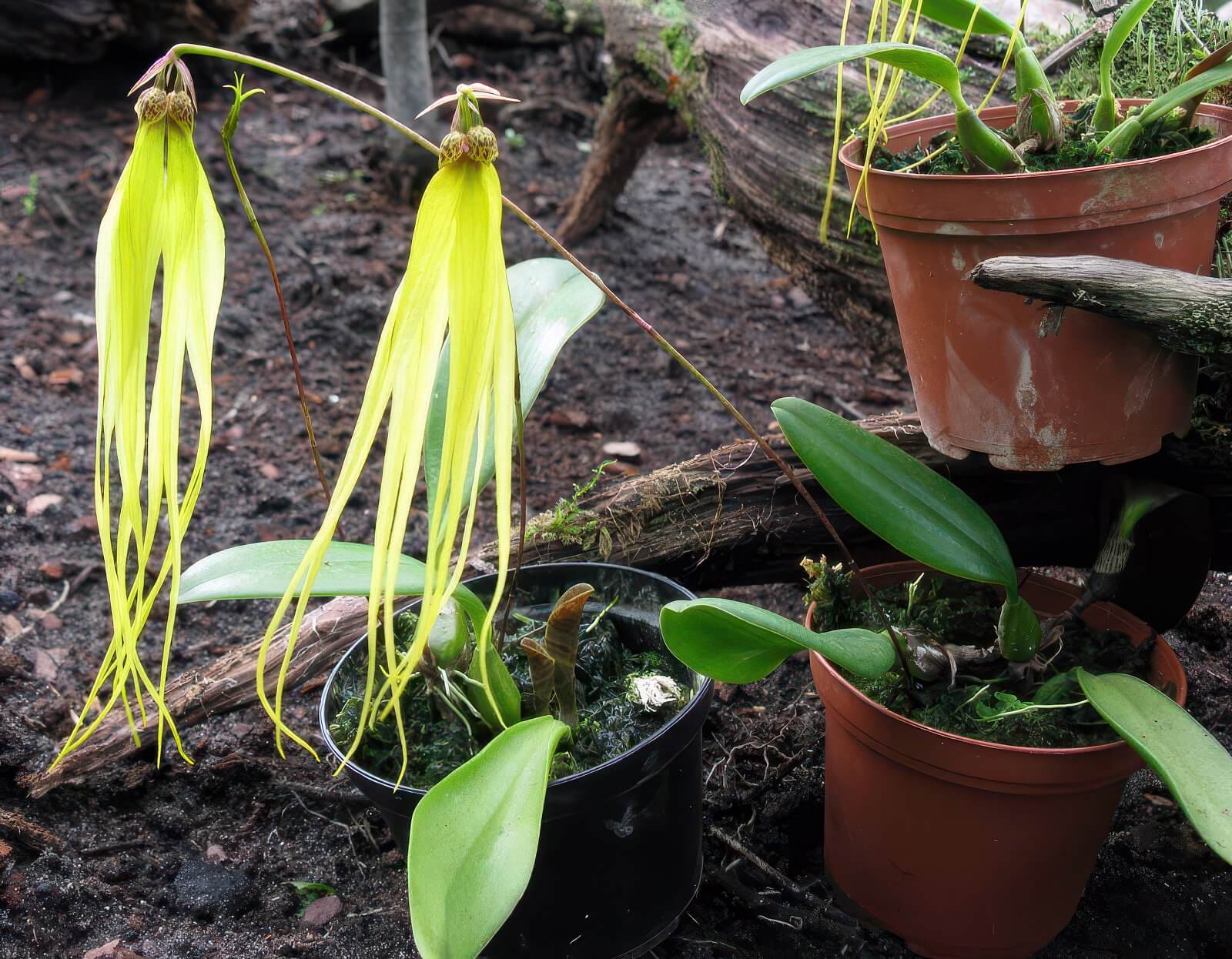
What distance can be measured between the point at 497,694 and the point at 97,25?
3.49m

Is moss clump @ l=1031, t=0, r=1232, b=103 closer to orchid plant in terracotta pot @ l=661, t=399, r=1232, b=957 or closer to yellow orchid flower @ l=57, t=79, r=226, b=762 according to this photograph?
orchid plant in terracotta pot @ l=661, t=399, r=1232, b=957

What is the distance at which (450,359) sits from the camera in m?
0.67

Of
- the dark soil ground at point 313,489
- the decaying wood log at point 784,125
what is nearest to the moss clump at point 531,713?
the dark soil ground at point 313,489

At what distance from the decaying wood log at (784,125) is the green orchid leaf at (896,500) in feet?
2.84

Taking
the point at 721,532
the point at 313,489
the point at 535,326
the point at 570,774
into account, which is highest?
the point at 535,326

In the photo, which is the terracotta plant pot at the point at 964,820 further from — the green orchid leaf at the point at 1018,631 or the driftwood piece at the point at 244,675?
the driftwood piece at the point at 244,675

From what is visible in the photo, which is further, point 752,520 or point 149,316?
point 752,520

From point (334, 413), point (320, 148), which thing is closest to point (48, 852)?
point (334, 413)

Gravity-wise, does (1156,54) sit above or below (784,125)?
above

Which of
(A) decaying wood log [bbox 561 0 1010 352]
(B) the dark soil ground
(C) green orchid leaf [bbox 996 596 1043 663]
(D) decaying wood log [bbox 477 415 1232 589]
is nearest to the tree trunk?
(B) the dark soil ground

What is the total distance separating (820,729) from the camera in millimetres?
1548

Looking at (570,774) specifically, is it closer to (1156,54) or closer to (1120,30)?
(1120,30)

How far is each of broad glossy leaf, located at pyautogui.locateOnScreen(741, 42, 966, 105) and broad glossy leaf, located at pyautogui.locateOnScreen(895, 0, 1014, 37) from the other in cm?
22

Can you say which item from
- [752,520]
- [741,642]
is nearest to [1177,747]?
[741,642]
